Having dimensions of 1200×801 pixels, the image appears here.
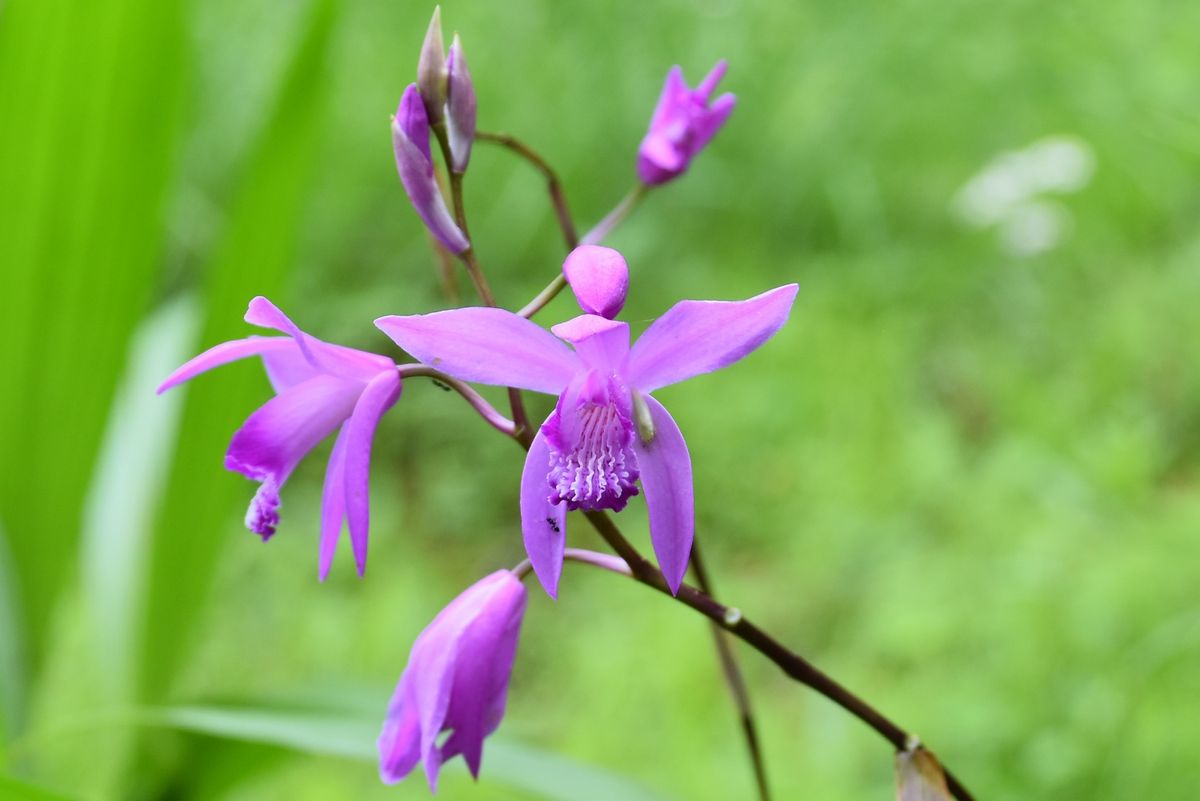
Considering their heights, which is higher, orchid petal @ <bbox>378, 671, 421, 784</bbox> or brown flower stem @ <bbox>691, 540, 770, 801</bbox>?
brown flower stem @ <bbox>691, 540, 770, 801</bbox>

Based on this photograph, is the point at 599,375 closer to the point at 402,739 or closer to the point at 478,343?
the point at 478,343

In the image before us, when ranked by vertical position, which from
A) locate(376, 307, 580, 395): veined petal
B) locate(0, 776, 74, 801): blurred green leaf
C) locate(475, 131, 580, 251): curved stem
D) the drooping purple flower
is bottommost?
locate(0, 776, 74, 801): blurred green leaf

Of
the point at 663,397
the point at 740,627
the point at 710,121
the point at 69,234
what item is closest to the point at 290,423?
the point at 740,627

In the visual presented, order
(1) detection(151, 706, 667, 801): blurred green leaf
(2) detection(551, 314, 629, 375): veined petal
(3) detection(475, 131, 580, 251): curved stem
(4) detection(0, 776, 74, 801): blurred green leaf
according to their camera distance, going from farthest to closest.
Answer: (1) detection(151, 706, 667, 801): blurred green leaf < (3) detection(475, 131, 580, 251): curved stem < (4) detection(0, 776, 74, 801): blurred green leaf < (2) detection(551, 314, 629, 375): veined petal

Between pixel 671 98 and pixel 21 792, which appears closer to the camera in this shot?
pixel 21 792

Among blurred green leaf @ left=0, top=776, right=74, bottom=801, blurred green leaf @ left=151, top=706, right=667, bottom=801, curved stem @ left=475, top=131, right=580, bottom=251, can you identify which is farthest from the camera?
blurred green leaf @ left=151, top=706, right=667, bottom=801

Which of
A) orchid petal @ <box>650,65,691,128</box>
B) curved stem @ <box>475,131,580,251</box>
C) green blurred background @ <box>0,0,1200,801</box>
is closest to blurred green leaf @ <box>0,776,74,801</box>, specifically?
green blurred background @ <box>0,0,1200,801</box>

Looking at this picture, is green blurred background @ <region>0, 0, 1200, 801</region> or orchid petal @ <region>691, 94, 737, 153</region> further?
green blurred background @ <region>0, 0, 1200, 801</region>

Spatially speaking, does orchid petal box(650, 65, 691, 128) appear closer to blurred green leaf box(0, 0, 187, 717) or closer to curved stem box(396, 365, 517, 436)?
curved stem box(396, 365, 517, 436)
